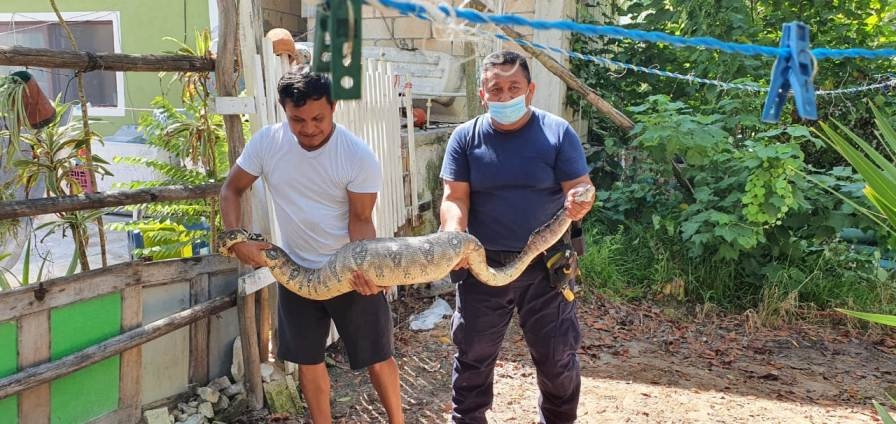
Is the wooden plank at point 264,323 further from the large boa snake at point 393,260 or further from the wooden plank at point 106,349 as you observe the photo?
the large boa snake at point 393,260

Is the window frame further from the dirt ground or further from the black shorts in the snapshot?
the black shorts

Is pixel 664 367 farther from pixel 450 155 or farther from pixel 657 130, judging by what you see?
pixel 450 155

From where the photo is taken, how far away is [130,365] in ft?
11.5

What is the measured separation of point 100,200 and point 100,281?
0.42 m

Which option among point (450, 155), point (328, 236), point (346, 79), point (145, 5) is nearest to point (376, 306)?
point (328, 236)

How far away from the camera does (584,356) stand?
17.2 feet

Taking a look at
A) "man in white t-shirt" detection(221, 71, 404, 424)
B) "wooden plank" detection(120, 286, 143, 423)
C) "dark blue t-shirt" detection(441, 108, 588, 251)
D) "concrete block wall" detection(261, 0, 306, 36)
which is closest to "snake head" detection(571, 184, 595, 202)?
"dark blue t-shirt" detection(441, 108, 588, 251)

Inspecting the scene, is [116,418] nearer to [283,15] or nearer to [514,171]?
[514,171]

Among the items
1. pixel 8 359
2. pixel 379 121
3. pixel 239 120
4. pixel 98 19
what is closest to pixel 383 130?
pixel 379 121

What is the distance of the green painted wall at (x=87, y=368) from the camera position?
317 cm

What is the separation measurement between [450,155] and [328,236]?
2.46 ft

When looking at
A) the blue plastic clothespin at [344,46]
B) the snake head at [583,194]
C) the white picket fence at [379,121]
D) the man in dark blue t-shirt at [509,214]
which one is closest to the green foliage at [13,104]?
the white picket fence at [379,121]

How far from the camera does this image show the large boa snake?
2943mm

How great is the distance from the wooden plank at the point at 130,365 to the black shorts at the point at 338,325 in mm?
821
